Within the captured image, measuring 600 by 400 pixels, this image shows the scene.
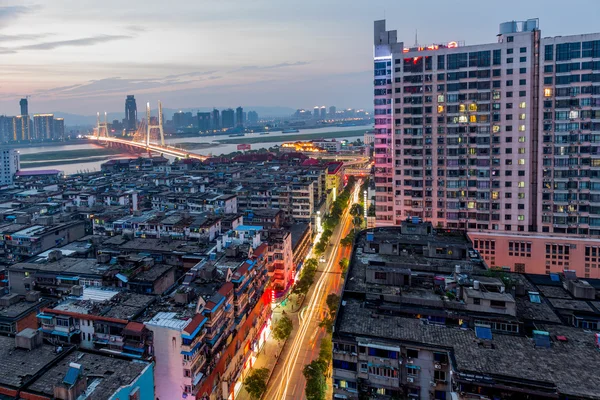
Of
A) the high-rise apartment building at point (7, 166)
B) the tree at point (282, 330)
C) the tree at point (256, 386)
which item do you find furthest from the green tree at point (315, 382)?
the high-rise apartment building at point (7, 166)

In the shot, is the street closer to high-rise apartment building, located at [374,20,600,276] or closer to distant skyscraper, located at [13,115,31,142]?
high-rise apartment building, located at [374,20,600,276]

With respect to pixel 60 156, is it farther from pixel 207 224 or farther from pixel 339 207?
pixel 207 224

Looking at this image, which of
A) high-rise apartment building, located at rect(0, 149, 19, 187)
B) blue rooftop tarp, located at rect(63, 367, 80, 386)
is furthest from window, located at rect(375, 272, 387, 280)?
high-rise apartment building, located at rect(0, 149, 19, 187)

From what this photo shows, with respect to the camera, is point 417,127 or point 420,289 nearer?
point 420,289

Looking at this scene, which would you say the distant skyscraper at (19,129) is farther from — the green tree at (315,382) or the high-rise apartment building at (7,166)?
the green tree at (315,382)

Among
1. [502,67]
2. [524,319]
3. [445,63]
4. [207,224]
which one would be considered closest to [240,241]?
[207,224]

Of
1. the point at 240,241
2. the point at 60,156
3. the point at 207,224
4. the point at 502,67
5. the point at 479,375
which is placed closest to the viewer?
the point at 479,375

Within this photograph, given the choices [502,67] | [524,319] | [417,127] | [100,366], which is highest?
[502,67]
